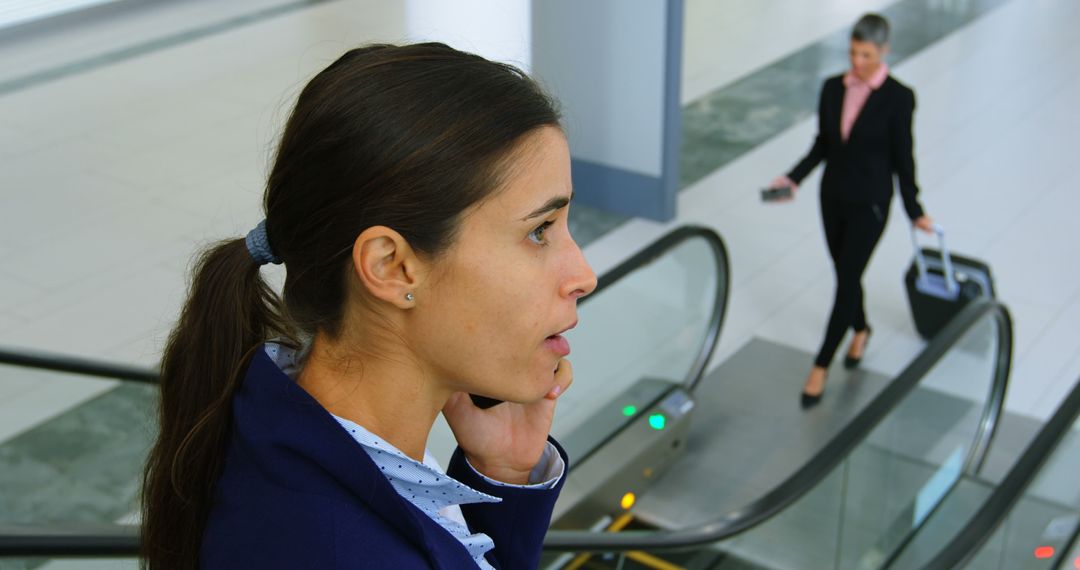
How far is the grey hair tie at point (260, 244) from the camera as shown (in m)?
1.47

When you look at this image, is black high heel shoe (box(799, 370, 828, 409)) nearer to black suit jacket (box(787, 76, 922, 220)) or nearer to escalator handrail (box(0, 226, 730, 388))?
escalator handrail (box(0, 226, 730, 388))

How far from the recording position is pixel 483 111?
Result: 1326 millimetres

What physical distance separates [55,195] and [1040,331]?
580 centimetres

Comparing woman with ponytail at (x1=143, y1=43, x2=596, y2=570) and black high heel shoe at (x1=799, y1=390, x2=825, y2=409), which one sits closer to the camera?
woman with ponytail at (x1=143, y1=43, x2=596, y2=570)

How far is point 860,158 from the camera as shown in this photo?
17.9 feet

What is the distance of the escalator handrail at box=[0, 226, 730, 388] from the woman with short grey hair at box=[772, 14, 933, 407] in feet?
1.69

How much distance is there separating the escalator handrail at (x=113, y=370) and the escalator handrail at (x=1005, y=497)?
130cm

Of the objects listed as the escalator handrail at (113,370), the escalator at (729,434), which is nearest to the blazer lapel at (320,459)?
the escalator handrail at (113,370)

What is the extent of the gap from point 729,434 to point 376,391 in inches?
178

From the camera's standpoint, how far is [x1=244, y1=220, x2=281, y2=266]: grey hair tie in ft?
4.82

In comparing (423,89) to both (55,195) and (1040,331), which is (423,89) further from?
(55,195)

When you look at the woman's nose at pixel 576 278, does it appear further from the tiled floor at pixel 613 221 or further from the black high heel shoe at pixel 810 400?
the black high heel shoe at pixel 810 400

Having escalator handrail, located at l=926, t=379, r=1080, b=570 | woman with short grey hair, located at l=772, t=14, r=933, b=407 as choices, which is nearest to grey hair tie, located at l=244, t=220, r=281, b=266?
escalator handrail, located at l=926, t=379, r=1080, b=570

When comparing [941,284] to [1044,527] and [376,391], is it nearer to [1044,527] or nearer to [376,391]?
[1044,527]
